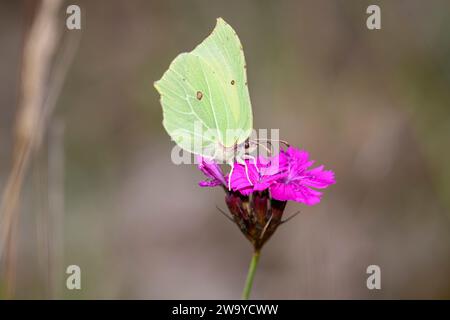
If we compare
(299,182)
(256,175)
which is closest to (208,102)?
(256,175)

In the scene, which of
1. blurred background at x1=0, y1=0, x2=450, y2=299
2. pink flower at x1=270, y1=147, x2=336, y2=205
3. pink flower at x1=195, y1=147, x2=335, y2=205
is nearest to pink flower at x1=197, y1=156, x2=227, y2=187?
pink flower at x1=195, y1=147, x2=335, y2=205

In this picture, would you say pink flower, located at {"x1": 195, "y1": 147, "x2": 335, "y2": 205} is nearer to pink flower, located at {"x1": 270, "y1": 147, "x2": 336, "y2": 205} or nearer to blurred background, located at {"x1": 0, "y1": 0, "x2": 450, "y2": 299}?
pink flower, located at {"x1": 270, "y1": 147, "x2": 336, "y2": 205}

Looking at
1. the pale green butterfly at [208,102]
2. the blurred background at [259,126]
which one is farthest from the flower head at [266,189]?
the blurred background at [259,126]

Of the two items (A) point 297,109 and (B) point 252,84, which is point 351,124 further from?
(B) point 252,84

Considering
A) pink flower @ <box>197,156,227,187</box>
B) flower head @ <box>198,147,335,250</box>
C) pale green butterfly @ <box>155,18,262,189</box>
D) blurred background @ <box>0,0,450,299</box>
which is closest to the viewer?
flower head @ <box>198,147,335,250</box>

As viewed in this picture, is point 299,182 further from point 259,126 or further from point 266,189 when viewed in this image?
point 259,126

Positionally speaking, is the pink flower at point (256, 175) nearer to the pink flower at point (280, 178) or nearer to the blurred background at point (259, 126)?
the pink flower at point (280, 178)
